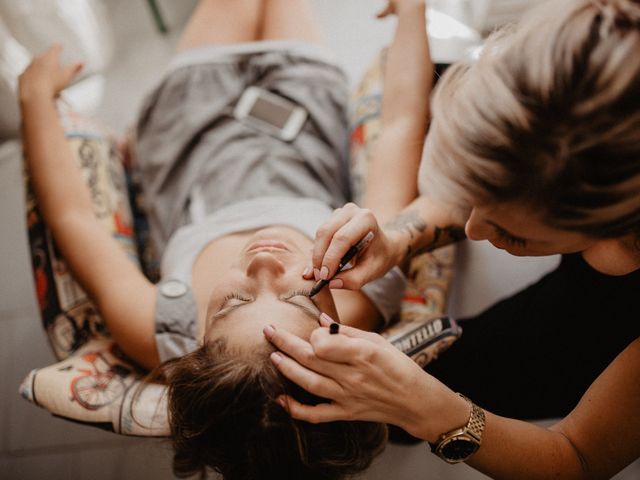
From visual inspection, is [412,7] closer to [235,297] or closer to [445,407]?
[235,297]

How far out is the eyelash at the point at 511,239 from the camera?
0.72 m

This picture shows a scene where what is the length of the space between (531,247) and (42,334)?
1.59m

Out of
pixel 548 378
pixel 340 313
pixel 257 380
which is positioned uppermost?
pixel 257 380

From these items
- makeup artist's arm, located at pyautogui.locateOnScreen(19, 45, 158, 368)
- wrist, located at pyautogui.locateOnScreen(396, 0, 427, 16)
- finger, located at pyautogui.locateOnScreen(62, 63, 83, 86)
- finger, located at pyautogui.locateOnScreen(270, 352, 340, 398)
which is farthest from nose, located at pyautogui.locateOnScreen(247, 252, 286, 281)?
finger, located at pyautogui.locateOnScreen(62, 63, 83, 86)

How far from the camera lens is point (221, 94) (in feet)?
4.71

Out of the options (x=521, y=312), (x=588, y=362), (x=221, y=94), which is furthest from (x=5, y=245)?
(x=588, y=362)

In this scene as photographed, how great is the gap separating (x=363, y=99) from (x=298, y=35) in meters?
0.32

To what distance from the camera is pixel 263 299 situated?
0.89 metres

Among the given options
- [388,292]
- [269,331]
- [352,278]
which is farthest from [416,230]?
Result: [269,331]

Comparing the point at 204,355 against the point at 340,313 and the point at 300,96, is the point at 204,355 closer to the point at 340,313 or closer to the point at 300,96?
the point at 340,313

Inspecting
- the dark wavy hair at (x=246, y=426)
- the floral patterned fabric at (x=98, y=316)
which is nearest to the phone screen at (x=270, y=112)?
the floral patterned fabric at (x=98, y=316)

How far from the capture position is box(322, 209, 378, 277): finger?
0.87 m

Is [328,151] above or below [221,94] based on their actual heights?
below

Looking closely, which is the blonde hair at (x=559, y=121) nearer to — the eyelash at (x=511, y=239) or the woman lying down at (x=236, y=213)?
the eyelash at (x=511, y=239)
